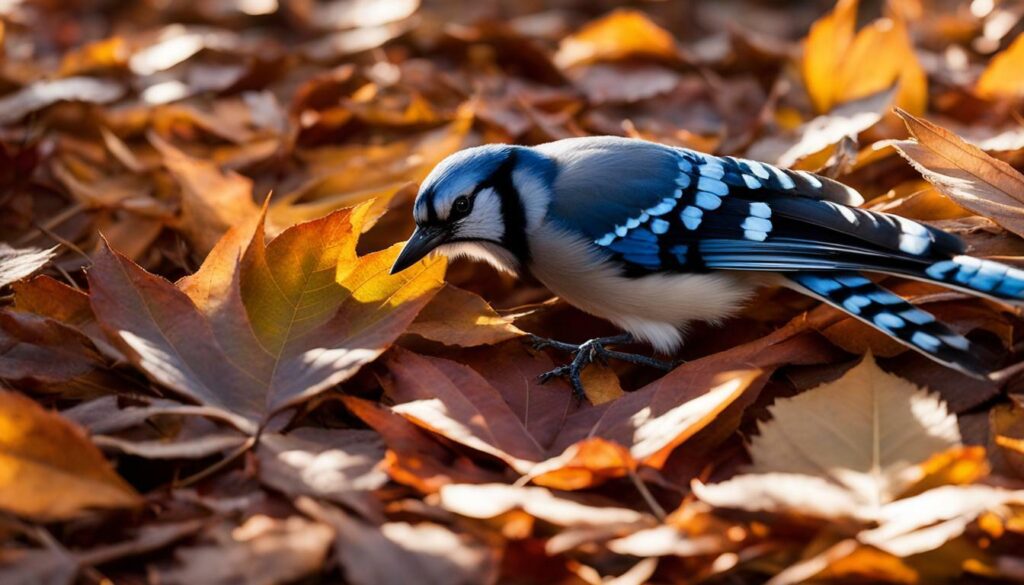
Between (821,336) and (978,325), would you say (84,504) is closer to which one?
(821,336)

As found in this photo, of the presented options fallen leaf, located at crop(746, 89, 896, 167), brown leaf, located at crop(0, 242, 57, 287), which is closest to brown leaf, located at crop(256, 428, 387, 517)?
brown leaf, located at crop(0, 242, 57, 287)

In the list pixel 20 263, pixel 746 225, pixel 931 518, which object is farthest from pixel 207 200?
pixel 931 518

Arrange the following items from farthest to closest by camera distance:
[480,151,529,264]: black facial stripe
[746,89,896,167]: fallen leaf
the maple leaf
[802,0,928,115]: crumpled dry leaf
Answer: [802,0,928,115]: crumpled dry leaf → [746,89,896,167]: fallen leaf → [480,151,529,264]: black facial stripe → the maple leaf

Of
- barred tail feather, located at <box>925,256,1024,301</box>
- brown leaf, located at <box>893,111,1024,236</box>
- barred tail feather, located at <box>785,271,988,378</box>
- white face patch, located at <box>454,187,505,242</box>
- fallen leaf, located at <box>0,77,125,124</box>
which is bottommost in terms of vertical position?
fallen leaf, located at <box>0,77,125,124</box>

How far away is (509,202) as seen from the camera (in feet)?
5.98

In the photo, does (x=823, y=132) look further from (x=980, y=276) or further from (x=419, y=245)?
(x=419, y=245)

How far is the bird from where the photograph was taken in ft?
5.05

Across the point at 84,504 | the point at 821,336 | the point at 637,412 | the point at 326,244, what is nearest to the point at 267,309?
the point at 326,244

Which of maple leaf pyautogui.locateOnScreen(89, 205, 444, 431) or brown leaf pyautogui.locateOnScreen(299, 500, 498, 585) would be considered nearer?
brown leaf pyautogui.locateOnScreen(299, 500, 498, 585)

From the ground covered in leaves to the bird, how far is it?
0.20 ft

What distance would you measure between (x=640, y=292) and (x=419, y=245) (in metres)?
0.35

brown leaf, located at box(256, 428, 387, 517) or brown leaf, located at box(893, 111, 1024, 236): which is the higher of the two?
brown leaf, located at box(893, 111, 1024, 236)

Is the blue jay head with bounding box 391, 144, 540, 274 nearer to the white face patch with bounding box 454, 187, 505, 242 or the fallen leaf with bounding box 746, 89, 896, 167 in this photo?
the white face patch with bounding box 454, 187, 505, 242

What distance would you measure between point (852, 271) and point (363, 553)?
83 centimetres
